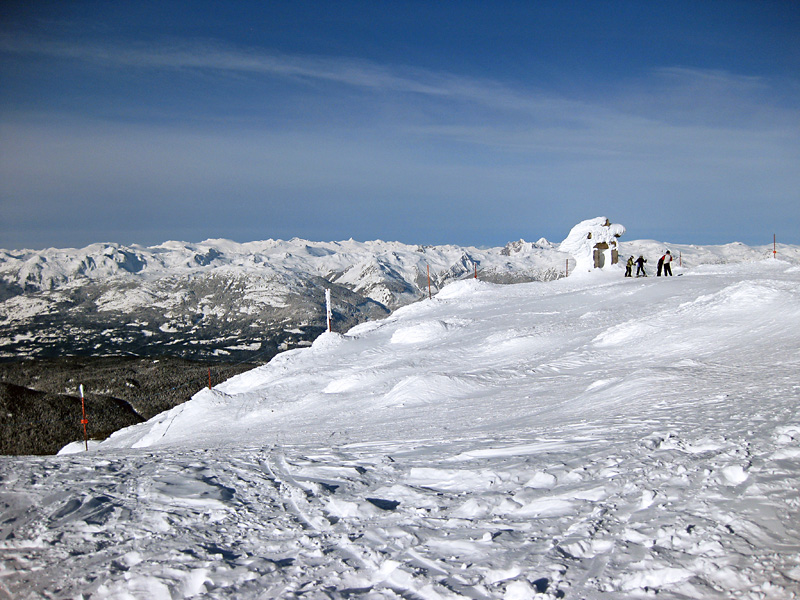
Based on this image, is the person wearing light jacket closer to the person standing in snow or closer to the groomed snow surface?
the person standing in snow

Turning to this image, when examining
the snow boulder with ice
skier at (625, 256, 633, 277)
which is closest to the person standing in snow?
skier at (625, 256, 633, 277)

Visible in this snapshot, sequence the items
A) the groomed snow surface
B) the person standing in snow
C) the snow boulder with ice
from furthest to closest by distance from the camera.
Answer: the snow boulder with ice, the person standing in snow, the groomed snow surface

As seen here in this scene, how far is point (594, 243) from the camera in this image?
3856cm

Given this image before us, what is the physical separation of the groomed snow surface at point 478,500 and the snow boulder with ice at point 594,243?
2355 cm

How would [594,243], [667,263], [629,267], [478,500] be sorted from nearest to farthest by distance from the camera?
[478,500]
[667,263]
[629,267]
[594,243]

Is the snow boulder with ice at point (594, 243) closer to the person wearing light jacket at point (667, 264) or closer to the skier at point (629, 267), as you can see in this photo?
the skier at point (629, 267)

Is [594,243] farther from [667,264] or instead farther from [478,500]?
[478,500]

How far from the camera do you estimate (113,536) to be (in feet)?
21.5

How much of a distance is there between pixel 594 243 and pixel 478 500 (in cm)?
3409

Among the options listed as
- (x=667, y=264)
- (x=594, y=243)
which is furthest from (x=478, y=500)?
(x=594, y=243)

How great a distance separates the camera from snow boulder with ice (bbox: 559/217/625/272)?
3838 centimetres

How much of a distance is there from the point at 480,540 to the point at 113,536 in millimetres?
3990

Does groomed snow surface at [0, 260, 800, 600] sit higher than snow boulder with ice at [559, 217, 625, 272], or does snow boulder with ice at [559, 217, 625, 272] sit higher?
snow boulder with ice at [559, 217, 625, 272]

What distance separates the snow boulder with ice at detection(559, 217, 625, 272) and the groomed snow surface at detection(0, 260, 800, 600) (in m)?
23.6
